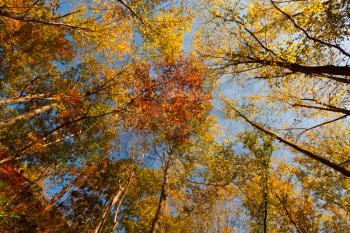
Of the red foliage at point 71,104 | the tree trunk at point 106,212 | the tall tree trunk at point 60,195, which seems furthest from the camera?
the red foliage at point 71,104

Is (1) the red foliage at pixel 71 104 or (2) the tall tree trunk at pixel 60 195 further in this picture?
(1) the red foliage at pixel 71 104

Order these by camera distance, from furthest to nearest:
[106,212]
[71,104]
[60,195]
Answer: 1. [60,195]
2. [71,104]
3. [106,212]

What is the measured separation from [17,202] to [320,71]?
14486 millimetres

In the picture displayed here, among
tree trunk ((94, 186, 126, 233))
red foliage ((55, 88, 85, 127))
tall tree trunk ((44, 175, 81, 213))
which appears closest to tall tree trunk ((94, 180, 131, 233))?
tree trunk ((94, 186, 126, 233))

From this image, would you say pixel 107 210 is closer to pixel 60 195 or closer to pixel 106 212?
pixel 106 212

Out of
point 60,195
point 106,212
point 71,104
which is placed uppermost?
point 71,104

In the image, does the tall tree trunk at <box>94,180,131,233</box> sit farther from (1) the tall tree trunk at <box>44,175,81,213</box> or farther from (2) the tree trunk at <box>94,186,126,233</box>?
(1) the tall tree trunk at <box>44,175,81,213</box>

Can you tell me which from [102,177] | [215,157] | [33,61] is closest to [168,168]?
[215,157]

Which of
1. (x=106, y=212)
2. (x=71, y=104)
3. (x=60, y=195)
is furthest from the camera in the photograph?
(x=60, y=195)

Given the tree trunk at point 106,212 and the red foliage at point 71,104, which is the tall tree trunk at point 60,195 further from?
the red foliage at point 71,104

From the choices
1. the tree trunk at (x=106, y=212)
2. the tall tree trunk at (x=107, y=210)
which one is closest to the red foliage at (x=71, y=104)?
the tall tree trunk at (x=107, y=210)

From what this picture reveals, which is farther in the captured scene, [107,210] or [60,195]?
[60,195]

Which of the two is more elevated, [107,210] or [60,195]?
[60,195]

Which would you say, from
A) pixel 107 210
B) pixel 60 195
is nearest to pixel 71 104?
pixel 60 195
